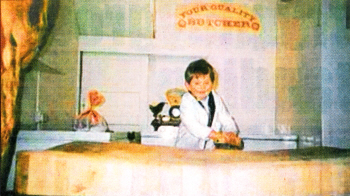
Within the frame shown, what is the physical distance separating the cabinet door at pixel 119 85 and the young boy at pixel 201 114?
1.59 feet

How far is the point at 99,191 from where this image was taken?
1.22ft

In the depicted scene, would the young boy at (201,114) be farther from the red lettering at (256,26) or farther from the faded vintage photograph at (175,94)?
the red lettering at (256,26)

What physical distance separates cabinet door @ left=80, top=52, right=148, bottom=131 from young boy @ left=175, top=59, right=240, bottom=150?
1.59 feet

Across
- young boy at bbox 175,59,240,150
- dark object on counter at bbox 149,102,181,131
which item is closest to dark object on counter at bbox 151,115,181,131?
dark object on counter at bbox 149,102,181,131

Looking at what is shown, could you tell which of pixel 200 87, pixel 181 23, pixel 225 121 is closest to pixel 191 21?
pixel 181 23

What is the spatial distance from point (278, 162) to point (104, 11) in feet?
4.02

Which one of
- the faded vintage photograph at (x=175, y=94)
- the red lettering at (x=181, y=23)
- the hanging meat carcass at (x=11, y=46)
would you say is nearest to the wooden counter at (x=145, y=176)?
the faded vintage photograph at (x=175, y=94)

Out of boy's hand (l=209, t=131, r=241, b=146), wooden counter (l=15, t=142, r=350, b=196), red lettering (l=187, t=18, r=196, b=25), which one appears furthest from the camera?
red lettering (l=187, t=18, r=196, b=25)

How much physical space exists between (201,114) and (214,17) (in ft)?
2.34

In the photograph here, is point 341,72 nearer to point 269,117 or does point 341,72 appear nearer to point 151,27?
point 269,117

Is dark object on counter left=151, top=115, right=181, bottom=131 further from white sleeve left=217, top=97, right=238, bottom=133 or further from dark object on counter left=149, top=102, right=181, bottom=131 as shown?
white sleeve left=217, top=97, right=238, bottom=133

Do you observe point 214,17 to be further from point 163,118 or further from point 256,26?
point 163,118

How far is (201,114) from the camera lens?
943 millimetres

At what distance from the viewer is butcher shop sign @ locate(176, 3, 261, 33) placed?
1515 mm
